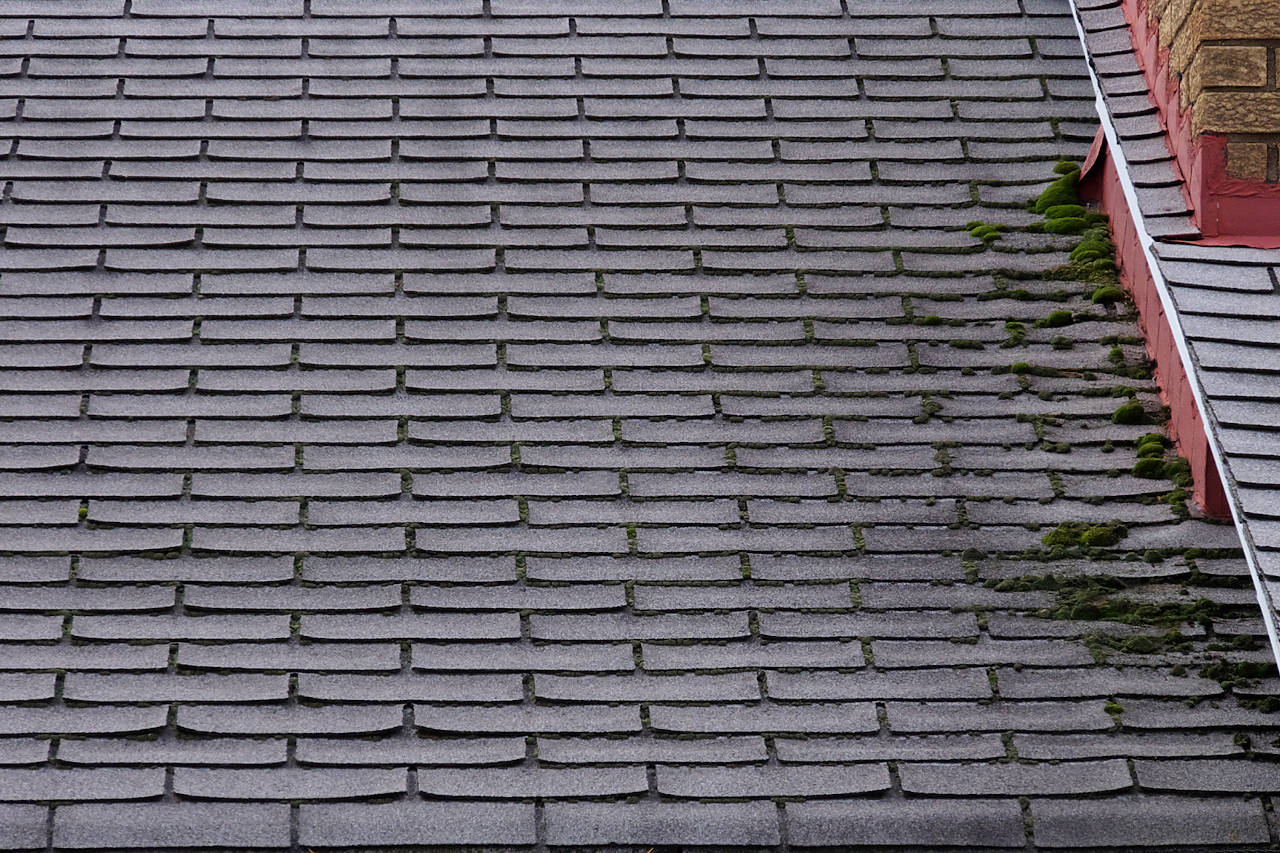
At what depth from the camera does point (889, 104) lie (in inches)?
207

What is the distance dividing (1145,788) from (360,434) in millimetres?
2280

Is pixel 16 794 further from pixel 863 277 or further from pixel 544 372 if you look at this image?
pixel 863 277

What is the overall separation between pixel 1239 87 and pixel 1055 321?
87 cm

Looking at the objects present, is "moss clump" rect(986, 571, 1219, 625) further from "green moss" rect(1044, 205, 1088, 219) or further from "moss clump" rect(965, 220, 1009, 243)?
"green moss" rect(1044, 205, 1088, 219)

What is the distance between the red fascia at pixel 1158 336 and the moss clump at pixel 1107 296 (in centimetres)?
4

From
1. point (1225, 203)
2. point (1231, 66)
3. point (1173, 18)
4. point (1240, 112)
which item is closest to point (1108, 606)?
point (1225, 203)

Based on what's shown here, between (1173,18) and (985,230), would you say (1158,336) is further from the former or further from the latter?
(1173,18)

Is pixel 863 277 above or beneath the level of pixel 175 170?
beneath

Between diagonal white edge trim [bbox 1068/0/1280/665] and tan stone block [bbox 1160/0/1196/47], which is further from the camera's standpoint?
tan stone block [bbox 1160/0/1196/47]

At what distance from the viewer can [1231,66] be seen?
13.8 feet

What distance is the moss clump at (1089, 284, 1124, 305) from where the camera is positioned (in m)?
4.75

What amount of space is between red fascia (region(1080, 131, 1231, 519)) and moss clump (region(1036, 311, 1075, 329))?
0.23 m

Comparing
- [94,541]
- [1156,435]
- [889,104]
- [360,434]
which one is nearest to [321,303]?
[360,434]

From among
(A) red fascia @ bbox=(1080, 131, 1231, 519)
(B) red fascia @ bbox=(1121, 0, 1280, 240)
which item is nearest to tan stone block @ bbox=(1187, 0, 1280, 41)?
(B) red fascia @ bbox=(1121, 0, 1280, 240)
